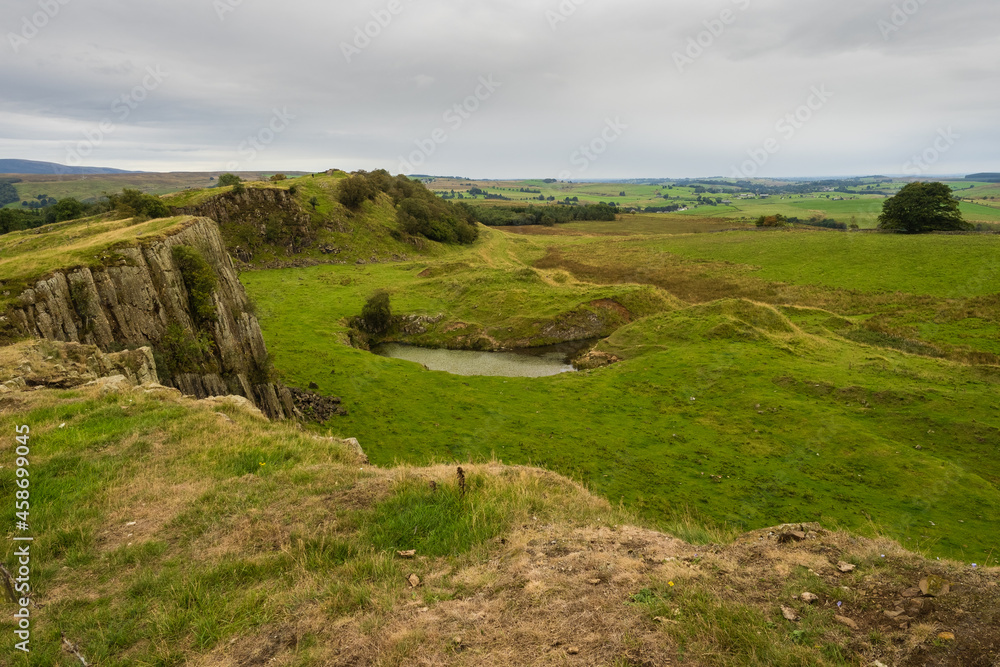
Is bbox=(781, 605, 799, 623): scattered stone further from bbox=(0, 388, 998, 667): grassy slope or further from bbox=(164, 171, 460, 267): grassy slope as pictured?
bbox=(164, 171, 460, 267): grassy slope

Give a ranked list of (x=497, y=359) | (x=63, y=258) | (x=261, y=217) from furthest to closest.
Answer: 1. (x=261, y=217)
2. (x=497, y=359)
3. (x=63, y=258)

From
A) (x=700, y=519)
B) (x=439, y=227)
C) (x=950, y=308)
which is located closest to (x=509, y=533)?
(x=700, y=519)

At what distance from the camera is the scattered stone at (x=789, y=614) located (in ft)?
20.6

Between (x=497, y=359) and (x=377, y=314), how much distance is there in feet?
53.2

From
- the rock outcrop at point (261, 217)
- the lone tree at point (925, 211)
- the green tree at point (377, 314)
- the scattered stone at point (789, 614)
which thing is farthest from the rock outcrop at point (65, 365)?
the lone tree at point (925, 211)

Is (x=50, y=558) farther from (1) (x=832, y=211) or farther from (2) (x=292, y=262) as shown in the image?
(1) (x=832, y=211)

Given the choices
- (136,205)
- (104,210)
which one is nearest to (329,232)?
(136,205)

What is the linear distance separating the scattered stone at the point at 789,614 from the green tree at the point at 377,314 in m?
49.8

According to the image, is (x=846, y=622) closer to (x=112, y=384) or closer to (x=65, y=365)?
(x=112, y=384)

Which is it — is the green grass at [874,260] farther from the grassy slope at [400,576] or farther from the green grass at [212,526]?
the green grass at [212,526]

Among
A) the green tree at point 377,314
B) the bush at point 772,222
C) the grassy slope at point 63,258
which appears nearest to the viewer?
the grassy slope at point 63,258

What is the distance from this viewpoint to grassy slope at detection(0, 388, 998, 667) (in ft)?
19.9

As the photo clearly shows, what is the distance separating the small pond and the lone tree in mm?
65524

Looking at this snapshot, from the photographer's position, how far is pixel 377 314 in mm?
52500
